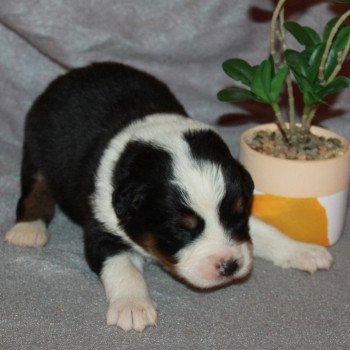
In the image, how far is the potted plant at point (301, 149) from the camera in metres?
4.31

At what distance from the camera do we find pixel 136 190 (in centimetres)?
384

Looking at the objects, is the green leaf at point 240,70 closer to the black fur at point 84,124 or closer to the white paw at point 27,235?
the black fur at point 84,124

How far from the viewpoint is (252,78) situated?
14.2ft

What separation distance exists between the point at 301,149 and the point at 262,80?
57 cm

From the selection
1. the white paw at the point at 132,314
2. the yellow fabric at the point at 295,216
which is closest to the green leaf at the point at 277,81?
the yellow fabric at the point at 295,216

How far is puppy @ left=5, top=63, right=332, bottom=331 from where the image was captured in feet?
12.3

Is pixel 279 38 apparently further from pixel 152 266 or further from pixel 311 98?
pixel 152 266

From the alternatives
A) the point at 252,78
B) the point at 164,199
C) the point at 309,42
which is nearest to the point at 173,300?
the point at 164,199

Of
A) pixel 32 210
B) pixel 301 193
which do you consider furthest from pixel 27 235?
pixel 301 193

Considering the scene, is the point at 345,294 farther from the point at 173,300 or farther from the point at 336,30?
the point at 336,30

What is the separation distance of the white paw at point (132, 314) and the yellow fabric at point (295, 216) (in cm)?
105

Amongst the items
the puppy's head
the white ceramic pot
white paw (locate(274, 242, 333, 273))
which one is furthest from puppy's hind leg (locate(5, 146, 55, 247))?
white paw (locate(274, 242, 333, 273))

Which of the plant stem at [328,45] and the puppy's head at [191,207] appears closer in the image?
the puppy's head at [191,207]

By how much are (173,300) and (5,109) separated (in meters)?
2.56
